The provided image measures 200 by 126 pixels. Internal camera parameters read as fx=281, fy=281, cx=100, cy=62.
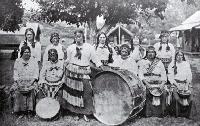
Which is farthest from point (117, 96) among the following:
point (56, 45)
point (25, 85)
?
point (25, 85)

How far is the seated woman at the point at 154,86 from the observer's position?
6.17m

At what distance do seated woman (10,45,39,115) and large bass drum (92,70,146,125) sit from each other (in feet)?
4.81

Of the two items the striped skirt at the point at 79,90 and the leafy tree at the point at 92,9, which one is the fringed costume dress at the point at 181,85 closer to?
the striped skirt at the point at 79,90

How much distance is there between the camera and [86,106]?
6.19 meters

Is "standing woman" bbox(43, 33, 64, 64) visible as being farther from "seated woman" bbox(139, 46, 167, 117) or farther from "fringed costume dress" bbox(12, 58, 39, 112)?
"seated woman" bbox(139, 46, 167, 117)

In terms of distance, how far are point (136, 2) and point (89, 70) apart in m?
7.96

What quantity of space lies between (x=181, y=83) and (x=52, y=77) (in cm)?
289

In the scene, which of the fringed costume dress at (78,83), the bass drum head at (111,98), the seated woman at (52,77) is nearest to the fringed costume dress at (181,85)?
the bass drum head at (111,98)

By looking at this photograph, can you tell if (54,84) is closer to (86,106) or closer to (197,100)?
(86,106)

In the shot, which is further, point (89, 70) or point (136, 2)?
point (136, 2)

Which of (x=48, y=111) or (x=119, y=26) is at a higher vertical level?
(x=119, y=26)

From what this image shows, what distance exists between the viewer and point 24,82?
6406mm

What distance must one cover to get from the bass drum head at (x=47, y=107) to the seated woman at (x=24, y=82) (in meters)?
0.31

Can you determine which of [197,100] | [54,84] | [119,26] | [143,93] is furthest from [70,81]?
[119,26]
